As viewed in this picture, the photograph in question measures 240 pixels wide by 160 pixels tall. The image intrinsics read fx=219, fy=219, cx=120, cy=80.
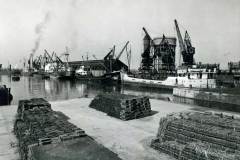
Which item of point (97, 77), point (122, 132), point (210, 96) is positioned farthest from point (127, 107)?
point (97, 77)

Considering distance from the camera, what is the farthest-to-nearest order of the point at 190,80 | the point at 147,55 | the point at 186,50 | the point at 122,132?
1. the point at 147,55
2. the point at 186,50
3. the point at 190,80
4. the point at 122,132

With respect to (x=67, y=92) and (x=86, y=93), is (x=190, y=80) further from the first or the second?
(x=67, y=92)

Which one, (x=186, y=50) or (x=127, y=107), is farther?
(x=186, y=50)

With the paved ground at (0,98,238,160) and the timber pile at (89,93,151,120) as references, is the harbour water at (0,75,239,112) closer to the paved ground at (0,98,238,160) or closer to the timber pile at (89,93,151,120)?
the timber pile at (89,93,151,120)

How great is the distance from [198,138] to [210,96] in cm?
3050

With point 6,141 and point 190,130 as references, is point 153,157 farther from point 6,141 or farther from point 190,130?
point 6,141

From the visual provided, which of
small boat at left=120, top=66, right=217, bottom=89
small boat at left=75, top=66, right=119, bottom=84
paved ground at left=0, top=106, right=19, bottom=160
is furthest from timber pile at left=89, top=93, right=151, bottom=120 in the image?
small boat at left=75, top=66, right=119, bottom=84

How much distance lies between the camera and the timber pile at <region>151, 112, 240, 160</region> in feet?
26.4

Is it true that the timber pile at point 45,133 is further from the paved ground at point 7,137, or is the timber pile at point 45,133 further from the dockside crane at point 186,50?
the dockside crane at point 186,50

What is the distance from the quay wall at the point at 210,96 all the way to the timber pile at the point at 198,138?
25799 millimetres

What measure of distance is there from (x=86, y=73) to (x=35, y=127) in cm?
9382

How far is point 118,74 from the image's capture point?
271ft

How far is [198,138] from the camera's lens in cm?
937

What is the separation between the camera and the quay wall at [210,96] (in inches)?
1330
